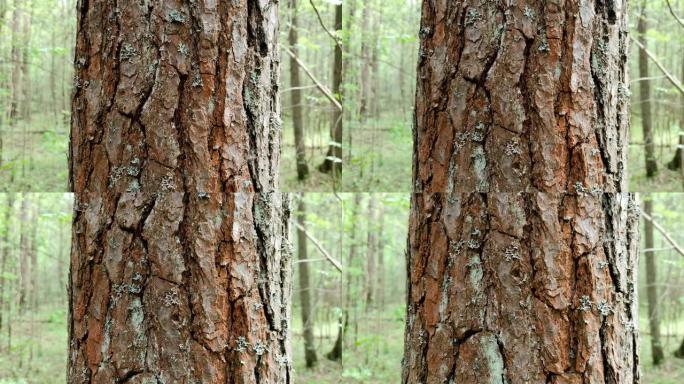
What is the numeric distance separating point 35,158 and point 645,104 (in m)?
5.06

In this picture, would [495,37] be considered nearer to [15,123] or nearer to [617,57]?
[617,57]

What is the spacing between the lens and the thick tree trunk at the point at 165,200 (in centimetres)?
119

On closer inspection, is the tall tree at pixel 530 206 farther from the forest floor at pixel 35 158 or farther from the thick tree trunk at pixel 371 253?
the forest floor at pixel 35 158

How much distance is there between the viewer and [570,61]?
3.86ft

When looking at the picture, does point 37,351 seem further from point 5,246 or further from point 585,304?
point 585,304

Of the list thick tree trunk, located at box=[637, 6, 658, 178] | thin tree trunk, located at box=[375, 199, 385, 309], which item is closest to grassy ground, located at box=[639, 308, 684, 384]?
thick tree trunk, located at box=[637, 6, 658, 178]

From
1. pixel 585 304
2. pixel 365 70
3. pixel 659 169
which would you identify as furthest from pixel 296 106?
pixel 659 169

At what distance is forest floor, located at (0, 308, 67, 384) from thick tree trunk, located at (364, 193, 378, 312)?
2462mm

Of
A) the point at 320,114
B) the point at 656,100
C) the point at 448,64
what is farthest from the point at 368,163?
the point at 656,100

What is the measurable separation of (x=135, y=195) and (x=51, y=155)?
14.0 feet

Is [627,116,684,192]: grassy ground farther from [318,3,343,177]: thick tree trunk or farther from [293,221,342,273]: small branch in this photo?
[293,221,342,273]: small branch

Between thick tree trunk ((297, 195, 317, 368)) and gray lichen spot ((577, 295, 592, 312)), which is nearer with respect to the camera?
gray lichen spot ((577, 295, 592, 312))

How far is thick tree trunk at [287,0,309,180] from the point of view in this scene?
4004 millimetres

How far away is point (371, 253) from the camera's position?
3.33 meters
